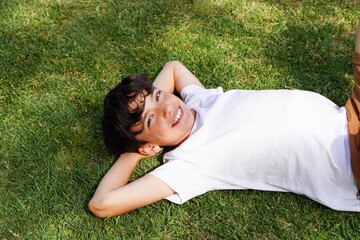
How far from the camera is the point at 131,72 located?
341 centimetres

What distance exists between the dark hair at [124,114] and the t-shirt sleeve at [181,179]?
8.5 inches

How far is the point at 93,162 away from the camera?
9.63 ft

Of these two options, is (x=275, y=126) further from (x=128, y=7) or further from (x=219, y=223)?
(x=128, y=7)

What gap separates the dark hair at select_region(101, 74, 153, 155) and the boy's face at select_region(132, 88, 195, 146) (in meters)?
0.03

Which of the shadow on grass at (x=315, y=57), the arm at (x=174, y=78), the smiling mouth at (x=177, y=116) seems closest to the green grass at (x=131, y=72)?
the shadow on grass at (x=315, y=57)

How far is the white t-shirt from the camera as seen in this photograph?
248 centimetres

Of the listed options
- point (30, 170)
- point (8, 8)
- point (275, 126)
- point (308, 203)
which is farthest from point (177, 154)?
point (8, 8)

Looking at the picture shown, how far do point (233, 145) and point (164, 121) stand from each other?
38cm

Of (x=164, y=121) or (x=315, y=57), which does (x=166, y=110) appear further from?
(x=315, y=57)

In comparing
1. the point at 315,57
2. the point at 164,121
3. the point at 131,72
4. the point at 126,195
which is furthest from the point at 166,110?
the point at 315,57

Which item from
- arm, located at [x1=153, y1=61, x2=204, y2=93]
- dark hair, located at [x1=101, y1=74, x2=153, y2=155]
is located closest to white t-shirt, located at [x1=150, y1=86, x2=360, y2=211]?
dark hair, located at [x1=101, y1=74, x2=153, y2=155]

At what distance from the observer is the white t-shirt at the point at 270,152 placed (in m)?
2.48

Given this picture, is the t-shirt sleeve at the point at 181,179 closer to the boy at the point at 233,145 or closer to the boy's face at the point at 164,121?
the boy at the point at 233,145

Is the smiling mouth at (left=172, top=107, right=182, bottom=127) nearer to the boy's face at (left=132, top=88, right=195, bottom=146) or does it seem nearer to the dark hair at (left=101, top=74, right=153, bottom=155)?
the boy's face at (left=132, top=88, right=195, bottom=146)
